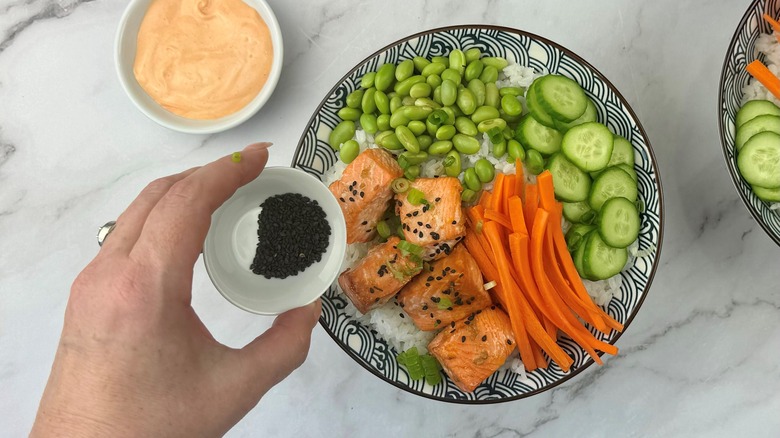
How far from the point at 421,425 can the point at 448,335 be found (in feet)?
2.13

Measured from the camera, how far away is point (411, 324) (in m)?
2.34

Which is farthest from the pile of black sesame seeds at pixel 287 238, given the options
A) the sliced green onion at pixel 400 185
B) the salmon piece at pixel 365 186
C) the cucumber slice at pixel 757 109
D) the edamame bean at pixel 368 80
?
the cucumber slice at pixel 757 109

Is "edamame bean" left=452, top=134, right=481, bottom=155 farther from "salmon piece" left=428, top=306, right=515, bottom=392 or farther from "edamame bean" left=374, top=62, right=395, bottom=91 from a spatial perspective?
"salmon piece" left=428, top=306, right=515, bottom=392

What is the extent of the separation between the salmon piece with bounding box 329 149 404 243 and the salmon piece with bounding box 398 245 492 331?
319mm

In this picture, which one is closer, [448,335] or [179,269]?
[179,269]

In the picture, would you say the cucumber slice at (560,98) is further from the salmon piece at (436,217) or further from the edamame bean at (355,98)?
the edamame bean at (355,98)

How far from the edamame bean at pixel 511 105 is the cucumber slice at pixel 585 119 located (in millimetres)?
147

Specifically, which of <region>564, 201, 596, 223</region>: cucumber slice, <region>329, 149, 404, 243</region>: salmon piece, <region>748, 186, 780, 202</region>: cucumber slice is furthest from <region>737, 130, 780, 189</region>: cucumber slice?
<region>329, 149, 404, 243</region>: salmon piece

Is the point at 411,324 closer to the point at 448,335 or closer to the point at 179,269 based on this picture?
the point at 448,335

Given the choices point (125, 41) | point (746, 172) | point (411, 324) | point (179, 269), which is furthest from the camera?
point (125, 41)

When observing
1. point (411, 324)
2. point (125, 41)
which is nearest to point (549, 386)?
A: point (411, 324)

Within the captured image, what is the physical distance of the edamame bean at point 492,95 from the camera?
2266mm

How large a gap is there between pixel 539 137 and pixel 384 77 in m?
0.63

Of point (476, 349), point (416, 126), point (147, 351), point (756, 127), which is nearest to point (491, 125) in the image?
point (416, 126)
